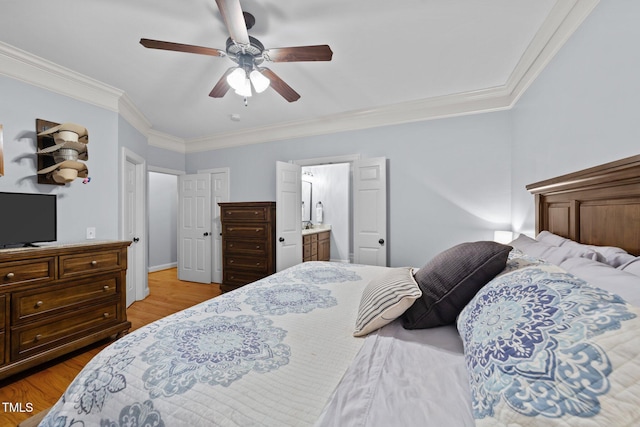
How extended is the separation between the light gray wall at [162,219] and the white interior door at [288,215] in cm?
338

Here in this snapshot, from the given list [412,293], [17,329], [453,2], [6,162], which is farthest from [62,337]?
[453,2]

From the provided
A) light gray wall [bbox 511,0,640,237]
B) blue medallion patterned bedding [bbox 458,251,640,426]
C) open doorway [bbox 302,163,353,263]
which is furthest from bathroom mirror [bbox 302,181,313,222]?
blue medallion patterned bedding [bbox 458,251,640,426]

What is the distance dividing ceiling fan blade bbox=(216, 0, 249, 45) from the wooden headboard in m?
1.90

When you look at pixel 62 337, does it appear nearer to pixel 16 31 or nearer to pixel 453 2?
pixel 16 31

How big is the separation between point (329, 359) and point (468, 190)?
284 centimetres

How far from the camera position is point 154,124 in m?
3.88

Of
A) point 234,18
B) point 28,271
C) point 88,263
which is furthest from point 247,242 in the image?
point 234,18

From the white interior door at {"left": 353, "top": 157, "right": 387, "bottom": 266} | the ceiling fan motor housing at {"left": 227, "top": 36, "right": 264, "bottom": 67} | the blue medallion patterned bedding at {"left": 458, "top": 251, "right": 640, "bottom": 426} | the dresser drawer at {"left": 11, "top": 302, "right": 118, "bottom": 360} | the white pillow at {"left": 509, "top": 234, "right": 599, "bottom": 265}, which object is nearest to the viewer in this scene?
the blue medallion patterned bedding at {"left": 458, "top": 251, "right": 640, "bottom": 426}

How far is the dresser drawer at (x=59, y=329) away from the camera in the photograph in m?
1.94

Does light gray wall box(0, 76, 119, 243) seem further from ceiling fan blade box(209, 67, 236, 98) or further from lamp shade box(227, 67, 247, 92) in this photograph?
lamp shade box(227, 67, 247, 92)

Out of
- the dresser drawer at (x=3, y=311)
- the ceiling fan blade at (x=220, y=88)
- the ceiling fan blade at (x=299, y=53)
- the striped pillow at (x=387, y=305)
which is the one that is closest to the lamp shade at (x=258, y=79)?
the ceiling fan blade at (x=299, y=53)

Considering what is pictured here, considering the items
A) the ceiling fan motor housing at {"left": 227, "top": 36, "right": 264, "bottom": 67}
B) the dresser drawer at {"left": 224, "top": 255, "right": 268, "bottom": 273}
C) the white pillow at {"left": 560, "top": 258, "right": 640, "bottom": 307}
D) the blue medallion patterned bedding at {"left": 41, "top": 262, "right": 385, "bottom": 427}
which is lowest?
the dresser drawer at {"left": 224, "top": 255, "right": 268, "bottom": 273}

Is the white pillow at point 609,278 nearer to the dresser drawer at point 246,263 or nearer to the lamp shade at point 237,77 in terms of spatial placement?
the lamp shade at point 237,77

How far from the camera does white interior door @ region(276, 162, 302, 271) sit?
141 inches
